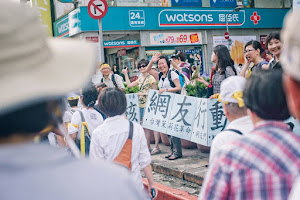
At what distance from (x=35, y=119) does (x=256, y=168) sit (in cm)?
100

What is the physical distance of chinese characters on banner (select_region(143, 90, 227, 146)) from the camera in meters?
6.18

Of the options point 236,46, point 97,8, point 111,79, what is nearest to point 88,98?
point 111,79

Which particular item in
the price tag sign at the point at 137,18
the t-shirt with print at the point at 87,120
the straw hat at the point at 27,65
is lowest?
the t-shirt with print at the point at 87,120

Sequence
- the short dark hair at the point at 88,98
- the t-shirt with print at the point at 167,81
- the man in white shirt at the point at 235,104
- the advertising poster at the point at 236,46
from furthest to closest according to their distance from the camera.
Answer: the advertising poster at the point at 236,46, the t-shirt with print at the point at 167,81, the short dark hair at the point at 88,98, the man in white shirt at the point at 235,104

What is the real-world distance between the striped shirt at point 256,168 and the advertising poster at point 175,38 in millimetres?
18048

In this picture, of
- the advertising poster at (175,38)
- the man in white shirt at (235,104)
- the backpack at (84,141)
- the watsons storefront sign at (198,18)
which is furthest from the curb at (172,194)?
the watsons storefront sign at (198,18)

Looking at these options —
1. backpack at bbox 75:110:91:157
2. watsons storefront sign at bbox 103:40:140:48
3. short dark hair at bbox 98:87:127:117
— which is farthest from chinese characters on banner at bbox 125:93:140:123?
watsons storefront sign at bbox 103:40:140:48

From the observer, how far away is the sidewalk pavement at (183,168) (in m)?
5.34

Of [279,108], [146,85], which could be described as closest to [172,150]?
[146,85]

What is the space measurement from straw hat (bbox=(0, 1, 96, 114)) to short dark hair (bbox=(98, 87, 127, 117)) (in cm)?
229

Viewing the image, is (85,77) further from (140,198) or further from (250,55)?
(250,55)

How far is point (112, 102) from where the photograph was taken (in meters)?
3.39

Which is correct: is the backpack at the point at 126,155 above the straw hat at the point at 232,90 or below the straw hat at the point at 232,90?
below

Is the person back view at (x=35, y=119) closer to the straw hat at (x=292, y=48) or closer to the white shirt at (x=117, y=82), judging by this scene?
the straw hat at (x=292, y=48)
